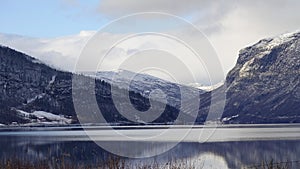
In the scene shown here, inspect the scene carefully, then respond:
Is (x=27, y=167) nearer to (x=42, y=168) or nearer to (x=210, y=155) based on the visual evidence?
(x=42, y=168)

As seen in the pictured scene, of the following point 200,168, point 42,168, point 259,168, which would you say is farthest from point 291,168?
point 42,168

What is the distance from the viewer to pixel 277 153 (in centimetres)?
7288

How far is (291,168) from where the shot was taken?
1908 inches

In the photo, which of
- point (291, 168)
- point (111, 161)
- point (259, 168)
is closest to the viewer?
point (111, 161)

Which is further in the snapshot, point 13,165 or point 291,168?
point 291,168

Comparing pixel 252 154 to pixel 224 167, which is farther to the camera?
pixel 252 154

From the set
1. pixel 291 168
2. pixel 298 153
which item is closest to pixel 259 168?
pixel 291 168

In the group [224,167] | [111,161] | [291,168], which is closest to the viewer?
[111,161]

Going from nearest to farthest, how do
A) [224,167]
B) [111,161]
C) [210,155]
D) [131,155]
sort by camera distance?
[111,161] → [224,167] → [131,155] → [210,155]

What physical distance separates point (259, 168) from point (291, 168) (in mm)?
5430

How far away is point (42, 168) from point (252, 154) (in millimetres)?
47794

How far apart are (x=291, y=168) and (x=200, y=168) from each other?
9.00 meters

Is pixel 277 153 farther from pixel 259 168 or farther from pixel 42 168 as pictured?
pixel 42 168

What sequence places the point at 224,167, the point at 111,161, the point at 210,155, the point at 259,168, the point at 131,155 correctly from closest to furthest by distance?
1. the point at 111,161
2. the point at 259,168
3. the point at 224,167
4. the point at 131,155
5. the point at 210,155
